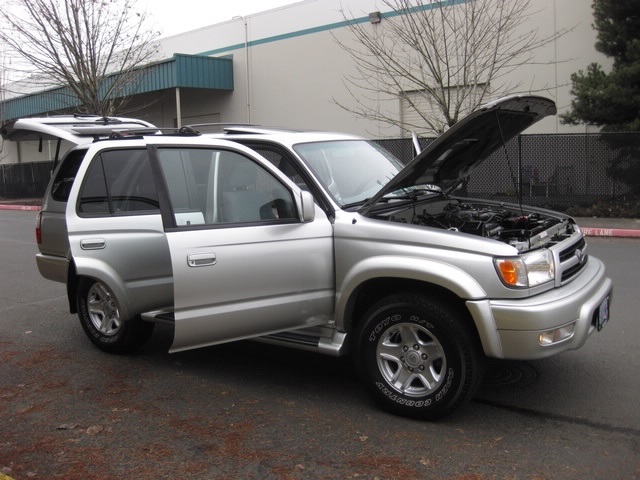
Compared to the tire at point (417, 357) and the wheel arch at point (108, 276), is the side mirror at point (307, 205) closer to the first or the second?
the tire at point (417, 357)

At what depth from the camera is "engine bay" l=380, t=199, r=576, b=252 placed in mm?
4270

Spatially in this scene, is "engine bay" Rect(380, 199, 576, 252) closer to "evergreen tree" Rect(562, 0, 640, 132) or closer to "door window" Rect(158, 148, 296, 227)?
"door window" Rect(158, 148, 296, 227)

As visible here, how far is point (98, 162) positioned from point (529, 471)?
4156 millimetres

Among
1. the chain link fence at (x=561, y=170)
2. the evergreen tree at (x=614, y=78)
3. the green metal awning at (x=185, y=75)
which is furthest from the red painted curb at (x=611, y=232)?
the green metal awning at (x=185, y=75)

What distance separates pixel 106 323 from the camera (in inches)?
224

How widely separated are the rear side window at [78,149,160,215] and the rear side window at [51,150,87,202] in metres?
0.83

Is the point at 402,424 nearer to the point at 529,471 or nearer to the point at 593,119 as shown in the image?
the point at 529,471

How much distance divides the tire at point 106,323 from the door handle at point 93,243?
0.44 metres

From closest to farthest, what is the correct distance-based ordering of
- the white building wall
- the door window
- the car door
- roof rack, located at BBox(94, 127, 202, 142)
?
the car door → the door window → roof rack, located at BBox(94, 127, 202, 142) → the white building wall

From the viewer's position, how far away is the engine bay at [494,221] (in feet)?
14.0

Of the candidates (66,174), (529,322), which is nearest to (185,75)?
(66,174)

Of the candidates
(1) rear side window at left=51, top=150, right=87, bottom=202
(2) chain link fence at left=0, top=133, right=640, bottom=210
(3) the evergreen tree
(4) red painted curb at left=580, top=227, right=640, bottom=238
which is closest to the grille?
(1) rear side window at left=51, top=150, right=87, bottom=202

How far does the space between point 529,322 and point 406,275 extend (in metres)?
0.77

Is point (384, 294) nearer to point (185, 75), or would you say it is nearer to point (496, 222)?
point (496, 222)
